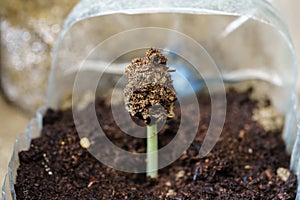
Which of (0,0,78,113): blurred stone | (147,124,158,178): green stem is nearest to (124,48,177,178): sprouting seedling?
(147,124,158,178): green stem

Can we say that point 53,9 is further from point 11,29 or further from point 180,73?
point 180,73

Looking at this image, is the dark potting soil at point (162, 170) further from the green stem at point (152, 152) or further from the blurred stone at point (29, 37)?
the blurred stone at point (29, 37)

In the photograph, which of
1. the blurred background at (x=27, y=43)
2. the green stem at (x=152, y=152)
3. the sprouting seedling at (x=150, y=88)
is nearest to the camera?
the sprouting seedling at (x=150, y=88)

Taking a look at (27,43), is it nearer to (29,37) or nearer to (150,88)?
(29,37)

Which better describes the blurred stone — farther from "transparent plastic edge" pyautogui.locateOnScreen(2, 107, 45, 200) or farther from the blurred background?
"transparent plastic edge" pyautogui.locateOnScreen(2, 107, 45, 200)

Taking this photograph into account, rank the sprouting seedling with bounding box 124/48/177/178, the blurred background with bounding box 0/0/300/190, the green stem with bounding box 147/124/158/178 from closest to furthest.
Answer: the sprouting seedling with bounding box 124/48/177/178, the green stem with bounding box 147/124/158/178, the blurred background with bounding box 0/0/300/190

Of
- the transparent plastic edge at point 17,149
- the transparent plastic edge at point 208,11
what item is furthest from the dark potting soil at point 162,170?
the transparent plastic edge at point 208,11

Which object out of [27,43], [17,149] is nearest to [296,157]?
[17,149]
